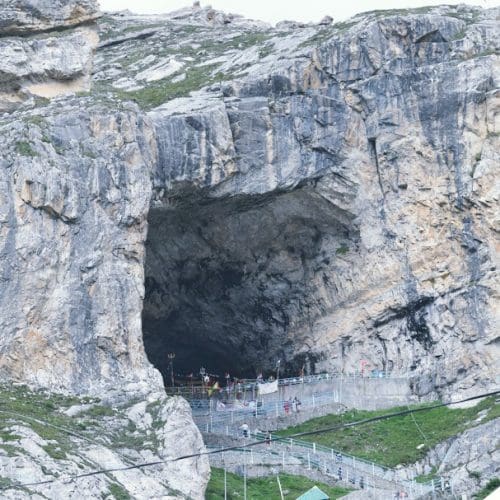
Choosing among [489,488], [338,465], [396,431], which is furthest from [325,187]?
[489,488]

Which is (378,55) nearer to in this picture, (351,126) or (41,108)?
(351,126)

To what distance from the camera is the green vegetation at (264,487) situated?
4703 cm

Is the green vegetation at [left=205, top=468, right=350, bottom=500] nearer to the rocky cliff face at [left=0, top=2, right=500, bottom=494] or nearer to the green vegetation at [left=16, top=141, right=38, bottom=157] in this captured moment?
the rocky cliff face at [left=0, top=2, right=500, bottom=494]

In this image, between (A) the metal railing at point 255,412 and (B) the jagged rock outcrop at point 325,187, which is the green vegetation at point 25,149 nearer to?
(B) the jagged rock outcrop at point 325,187

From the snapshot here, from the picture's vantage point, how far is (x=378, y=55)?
5725 centimetres

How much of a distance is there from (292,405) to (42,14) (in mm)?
15650

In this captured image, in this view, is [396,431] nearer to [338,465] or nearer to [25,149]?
[338,465]

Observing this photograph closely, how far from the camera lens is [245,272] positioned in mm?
59250

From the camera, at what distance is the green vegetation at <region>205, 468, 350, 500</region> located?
47.0 m

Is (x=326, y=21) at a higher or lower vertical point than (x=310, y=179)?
higher

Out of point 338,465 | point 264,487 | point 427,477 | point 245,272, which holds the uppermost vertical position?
point 245,272

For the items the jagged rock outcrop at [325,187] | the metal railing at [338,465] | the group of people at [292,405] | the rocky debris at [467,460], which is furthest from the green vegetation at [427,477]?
the group of people at [292,405]

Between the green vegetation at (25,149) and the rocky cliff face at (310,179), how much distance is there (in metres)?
0.50

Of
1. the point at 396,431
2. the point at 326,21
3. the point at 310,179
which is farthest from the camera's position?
the point at 326,21
